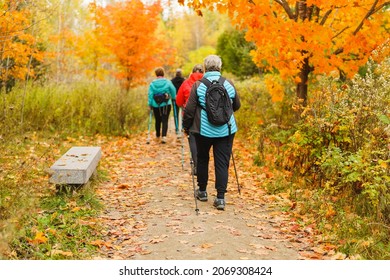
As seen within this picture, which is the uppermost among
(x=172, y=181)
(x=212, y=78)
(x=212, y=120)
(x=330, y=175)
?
(x=212, y=78)

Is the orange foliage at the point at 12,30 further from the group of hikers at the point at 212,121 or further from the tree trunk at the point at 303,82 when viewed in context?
the tree trunk at the point at 303,82

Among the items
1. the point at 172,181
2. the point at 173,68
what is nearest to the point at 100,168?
the point at 172,181

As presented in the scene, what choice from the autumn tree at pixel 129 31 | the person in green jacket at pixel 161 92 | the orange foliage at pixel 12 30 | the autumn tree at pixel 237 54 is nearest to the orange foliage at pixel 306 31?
the orange foliage at pixel 12 30

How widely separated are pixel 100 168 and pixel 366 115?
5.03 m

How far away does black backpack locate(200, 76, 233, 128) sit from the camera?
637cm

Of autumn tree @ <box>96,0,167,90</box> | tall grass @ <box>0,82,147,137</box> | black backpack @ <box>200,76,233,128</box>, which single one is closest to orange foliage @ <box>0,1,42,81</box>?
tall grass @ <box>0,82,147,137</box>

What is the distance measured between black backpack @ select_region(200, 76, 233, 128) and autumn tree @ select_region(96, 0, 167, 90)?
1227 centimetres

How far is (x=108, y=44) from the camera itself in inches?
723

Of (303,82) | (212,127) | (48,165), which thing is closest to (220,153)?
(212,127)

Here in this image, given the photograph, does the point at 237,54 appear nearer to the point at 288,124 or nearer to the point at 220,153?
the point at 288,124

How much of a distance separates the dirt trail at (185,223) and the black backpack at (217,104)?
1.29 metres

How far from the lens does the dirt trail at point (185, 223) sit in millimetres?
5223

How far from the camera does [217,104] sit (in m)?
6.40
